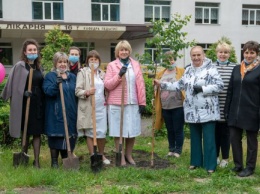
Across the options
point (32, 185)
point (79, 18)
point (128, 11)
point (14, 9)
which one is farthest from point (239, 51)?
point (32, 185)

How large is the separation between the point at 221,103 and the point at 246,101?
0.53 meters

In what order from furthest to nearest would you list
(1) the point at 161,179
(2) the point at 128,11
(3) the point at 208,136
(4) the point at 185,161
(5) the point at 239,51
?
(5) the point at 239,51 < (2) the point at 128,11 < (4) the point at 185,161 < (3) the point at 208,136 < (1) the point at 161,179

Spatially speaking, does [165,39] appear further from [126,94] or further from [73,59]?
[73,59]

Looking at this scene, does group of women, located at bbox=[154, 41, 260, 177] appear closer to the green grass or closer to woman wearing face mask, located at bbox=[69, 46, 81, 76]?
the green grass

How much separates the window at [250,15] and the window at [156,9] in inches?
230

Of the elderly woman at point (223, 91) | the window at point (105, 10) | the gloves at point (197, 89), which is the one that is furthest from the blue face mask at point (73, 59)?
the window at point (105, 10)

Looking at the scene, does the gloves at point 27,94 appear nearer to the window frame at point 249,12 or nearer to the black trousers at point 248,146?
the black trousers at point 248,146

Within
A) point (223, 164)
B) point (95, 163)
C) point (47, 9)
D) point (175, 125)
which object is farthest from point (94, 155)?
point (47, 9)

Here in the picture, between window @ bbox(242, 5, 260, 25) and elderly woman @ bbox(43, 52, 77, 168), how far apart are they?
23.9m

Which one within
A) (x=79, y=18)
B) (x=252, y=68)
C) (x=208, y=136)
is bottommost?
(x=208, y=136)

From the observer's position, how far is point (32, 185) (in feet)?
15.4

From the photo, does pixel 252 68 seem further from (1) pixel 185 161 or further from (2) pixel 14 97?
→ (2) pixel 14 97

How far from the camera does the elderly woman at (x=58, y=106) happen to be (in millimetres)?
5398

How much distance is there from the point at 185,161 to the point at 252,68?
1.96 m
